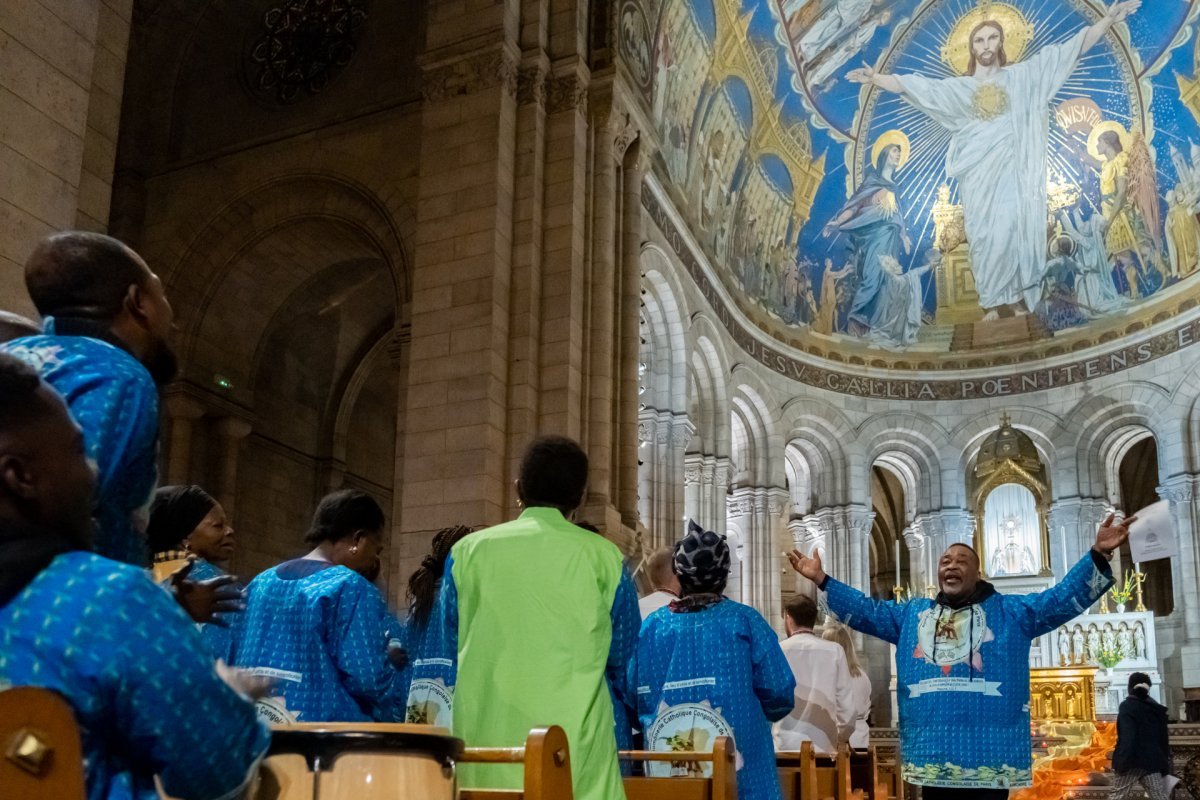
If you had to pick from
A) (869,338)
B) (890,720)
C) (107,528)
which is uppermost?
(869,338)

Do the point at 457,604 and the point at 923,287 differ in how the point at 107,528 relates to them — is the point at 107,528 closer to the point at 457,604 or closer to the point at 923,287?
the point at 457,604

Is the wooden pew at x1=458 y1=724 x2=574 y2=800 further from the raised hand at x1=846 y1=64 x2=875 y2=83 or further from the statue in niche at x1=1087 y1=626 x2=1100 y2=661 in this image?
the raised hand at x1=846 y1=64 x2=875 y2=83

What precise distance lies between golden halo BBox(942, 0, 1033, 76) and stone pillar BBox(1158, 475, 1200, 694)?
28.8 ft

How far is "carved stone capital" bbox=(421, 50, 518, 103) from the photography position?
39.4 ft

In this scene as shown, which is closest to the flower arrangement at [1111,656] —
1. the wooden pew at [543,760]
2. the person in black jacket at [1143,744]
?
the person in black jacket at [1143,744]

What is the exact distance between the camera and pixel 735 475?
21.9m

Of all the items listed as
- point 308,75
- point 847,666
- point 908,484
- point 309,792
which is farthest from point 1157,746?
point 908,484

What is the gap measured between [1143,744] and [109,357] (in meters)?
10.9

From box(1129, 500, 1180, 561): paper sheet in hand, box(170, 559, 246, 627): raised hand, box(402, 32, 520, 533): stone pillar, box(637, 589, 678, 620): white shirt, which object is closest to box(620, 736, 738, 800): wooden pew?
box(637, 589, 678, 620): white shirt

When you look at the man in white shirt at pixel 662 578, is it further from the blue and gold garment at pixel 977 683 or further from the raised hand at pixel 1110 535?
the raised hand at pixel 1110 535

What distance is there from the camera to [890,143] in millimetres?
23812

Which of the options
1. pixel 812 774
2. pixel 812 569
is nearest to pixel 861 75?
pixel 812 569

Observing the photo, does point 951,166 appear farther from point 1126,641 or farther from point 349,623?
point 349,623

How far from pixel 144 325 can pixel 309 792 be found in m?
0.95
